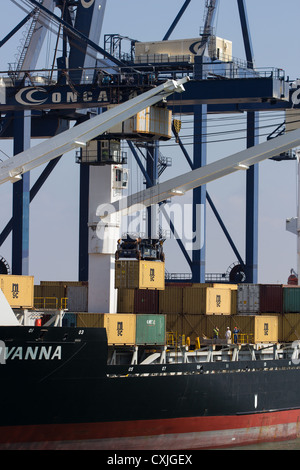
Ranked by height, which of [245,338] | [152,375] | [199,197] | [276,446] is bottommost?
[276,446]

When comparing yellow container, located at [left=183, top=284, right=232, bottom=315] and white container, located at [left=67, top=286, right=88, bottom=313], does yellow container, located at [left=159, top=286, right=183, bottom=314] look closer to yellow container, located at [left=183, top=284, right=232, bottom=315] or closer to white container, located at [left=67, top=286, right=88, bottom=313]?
yellow container, located at [left=183, top=284, right=232, bottom=315]

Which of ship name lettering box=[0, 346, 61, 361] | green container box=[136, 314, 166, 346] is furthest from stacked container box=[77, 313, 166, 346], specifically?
ship name lettering box=[0, 346, 61, 361]

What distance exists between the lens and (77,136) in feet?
120

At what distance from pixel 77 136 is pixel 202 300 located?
8.94 m

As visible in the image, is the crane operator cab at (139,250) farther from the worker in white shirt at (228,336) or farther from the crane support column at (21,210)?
the crane support column at (21,210)

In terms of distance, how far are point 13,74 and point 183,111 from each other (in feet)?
57.3

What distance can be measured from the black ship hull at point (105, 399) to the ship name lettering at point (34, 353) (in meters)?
0.03

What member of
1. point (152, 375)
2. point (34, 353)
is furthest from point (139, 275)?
point (34, 353)

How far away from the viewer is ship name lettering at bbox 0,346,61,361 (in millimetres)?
33084

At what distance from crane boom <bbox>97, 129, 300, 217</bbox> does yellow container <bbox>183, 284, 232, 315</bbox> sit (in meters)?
4.08

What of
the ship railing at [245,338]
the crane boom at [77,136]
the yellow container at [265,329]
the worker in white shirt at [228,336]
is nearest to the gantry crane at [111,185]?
the crane boom at [77,136]

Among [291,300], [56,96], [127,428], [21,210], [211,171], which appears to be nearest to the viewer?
[127,428]

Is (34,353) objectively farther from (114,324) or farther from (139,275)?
(139,275)

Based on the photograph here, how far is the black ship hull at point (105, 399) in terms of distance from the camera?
32906 mm
